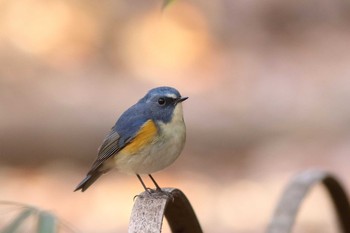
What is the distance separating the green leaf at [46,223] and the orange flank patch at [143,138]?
965 mm

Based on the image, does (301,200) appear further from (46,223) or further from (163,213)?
(46,223)

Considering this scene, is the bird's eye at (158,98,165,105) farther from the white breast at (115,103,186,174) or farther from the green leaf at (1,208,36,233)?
the green leaf at (1,208,36,233)

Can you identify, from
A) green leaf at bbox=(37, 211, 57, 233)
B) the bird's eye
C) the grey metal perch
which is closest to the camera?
green leaf at bbox=(37, 211, 57, 233)

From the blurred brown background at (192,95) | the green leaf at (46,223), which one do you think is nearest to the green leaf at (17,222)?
the green leaf at (46,223)

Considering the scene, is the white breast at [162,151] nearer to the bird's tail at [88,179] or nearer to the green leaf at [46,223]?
the bird's tail at [88,179]

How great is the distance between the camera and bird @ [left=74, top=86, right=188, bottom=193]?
231 cm

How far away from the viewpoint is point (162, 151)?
7.57 ft

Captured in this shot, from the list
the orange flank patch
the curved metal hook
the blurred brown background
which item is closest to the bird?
the orange flank patch

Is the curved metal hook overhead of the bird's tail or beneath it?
beneath

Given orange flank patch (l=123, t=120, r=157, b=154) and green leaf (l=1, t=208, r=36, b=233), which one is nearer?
green leaf (l=1, t=208, r=36, b=233)

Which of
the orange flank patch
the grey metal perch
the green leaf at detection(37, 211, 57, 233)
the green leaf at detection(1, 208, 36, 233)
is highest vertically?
the orange flank patch

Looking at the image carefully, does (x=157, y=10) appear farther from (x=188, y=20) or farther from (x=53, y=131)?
(x=53, y=131)

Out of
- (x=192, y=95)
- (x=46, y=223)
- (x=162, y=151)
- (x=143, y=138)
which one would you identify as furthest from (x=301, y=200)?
(x=192, y=95)

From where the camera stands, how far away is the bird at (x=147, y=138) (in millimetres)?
2312
